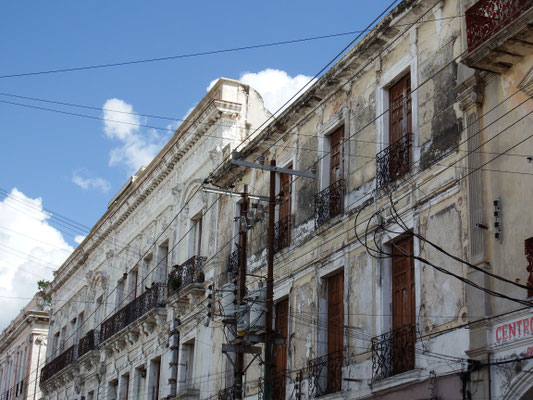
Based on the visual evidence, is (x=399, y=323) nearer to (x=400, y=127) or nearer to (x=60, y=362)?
(x=400, y=127)

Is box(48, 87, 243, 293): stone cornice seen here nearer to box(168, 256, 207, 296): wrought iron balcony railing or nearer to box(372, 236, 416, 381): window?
box(168, 256, 207, 296): wrought iron balcony railing

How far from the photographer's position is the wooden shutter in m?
16.8

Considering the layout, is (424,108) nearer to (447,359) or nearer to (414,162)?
(414,162)

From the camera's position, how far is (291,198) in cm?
1844

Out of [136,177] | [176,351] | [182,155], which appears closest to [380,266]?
[176,351]

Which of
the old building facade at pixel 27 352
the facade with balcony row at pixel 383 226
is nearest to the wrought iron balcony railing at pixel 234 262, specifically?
the facade with balcony row at pixel 383 226

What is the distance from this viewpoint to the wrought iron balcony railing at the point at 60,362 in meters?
32.8

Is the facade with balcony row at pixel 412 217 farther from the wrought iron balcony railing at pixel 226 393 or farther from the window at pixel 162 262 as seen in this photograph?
the window at pixel 162 262

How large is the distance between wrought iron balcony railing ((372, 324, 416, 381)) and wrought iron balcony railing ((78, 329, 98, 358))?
58.4 ft

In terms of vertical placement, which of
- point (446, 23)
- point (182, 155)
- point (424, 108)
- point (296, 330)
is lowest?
point (296, 330)

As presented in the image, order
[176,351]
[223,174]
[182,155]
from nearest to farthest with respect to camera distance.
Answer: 1. [223,174]
2. [176,351]
3. [182,155]

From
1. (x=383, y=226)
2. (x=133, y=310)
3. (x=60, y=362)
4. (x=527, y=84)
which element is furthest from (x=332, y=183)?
(x=60, y=362)

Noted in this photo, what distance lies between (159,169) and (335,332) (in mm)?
12531

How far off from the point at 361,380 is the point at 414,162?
3.55m
